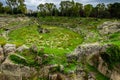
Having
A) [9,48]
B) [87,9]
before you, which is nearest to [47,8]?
[87,9]

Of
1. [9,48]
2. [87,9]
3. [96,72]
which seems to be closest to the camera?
[96,72]

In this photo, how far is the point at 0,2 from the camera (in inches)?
6033

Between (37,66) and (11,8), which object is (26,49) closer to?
(37,66)

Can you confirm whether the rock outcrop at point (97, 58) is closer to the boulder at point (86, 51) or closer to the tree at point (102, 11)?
the boulder at point (86, 51)

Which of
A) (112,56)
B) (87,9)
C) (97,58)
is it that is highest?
(87,9)

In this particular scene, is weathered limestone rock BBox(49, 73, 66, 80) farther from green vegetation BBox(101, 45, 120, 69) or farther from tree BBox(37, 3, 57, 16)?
tree BBox(37, 3, 57, 16)

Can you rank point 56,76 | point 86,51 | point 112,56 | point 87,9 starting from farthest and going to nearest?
point 87,9 < point 86,51 < point 112,56 < point 56,76

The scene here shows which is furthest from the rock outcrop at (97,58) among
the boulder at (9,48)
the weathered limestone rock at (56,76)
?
the boulder at (9,48)

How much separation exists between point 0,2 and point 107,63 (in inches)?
5238

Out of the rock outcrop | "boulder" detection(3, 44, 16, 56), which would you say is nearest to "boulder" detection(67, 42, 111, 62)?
the rock outcrop

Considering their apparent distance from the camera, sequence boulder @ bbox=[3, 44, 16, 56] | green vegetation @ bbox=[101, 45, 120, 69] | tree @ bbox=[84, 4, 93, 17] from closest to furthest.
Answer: green vegetation @ bbox=[101, 45, 120, 69], boulder @ bbox=[3, 44, 16, 56], tree @ bbox=[84, 4, 93, 17]

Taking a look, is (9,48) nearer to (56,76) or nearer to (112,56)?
(56,76)

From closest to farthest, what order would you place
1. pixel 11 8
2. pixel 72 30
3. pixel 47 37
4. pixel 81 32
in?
pixel 47 37
pixel 81 32
pixel 72 30
pixel 11 8

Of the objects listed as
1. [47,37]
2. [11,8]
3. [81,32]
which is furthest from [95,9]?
[47,37]
